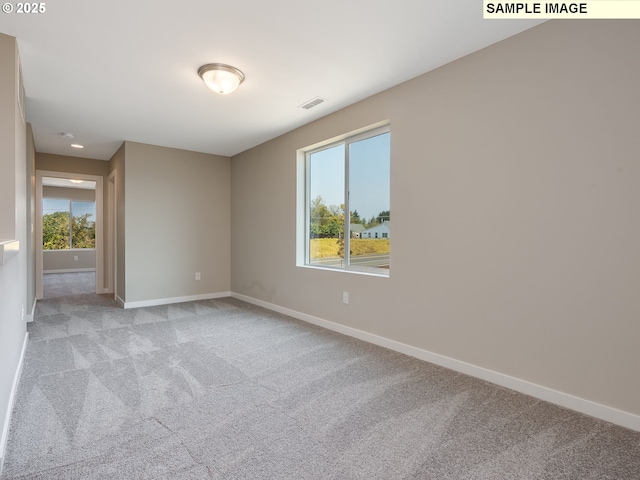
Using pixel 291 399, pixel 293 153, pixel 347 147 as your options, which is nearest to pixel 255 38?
pixel 347 147

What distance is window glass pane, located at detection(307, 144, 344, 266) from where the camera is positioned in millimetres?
4023

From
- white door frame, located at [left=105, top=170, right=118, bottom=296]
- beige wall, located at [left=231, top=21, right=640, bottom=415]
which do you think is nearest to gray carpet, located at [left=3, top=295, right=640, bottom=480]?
beige wall, located at [left=231, top=21, right=640, bottom=415]

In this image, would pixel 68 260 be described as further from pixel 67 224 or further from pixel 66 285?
pixel 66 285

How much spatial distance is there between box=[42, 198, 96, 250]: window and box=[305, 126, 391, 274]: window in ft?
27.8

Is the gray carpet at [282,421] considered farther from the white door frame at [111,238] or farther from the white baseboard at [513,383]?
the white door frame at [111,238]

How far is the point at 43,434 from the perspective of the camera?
1.81 metres

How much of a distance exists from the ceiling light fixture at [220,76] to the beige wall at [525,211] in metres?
1.31

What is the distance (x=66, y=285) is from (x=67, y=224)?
152 inches

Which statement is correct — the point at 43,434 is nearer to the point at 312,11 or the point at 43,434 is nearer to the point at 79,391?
the point at 79,391

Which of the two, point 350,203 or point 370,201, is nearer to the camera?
point 370,201

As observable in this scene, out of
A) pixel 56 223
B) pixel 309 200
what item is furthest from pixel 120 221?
pixel 56 223

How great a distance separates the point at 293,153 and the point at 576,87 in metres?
3.07

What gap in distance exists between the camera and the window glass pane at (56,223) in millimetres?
9719

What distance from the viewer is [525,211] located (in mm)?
2285
